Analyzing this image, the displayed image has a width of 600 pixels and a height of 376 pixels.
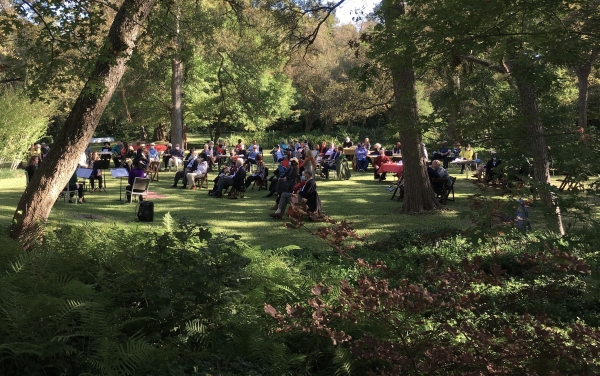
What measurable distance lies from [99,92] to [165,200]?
9.49 metres

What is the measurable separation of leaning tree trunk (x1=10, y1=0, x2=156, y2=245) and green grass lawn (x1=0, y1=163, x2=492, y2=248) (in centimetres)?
219

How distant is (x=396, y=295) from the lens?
3787 millimetres

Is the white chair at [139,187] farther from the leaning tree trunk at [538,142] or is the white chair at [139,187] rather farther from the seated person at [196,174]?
the leaning tree trunk at [538,142]

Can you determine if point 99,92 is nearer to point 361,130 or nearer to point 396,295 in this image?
point 396,295

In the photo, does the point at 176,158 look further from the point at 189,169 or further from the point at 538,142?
the point at 538,142

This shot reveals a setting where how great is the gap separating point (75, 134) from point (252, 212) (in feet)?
24.2

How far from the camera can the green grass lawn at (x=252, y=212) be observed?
11812 mm

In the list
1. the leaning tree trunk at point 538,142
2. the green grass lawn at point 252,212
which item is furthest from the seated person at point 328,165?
the leaning tree trunk at point 538,142

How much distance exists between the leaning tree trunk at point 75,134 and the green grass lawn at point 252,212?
86.3 inches

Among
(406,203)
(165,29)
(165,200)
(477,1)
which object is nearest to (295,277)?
(477,1)

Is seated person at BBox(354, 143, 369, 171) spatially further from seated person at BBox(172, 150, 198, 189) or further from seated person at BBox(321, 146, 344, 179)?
seated person at BBox(172, 150, 198, 189)

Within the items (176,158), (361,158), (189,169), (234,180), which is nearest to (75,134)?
(234,180)

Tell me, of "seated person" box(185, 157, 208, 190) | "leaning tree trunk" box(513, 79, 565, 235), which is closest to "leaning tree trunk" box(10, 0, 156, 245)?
"leaning tree trunk" box(513, 79, 565, 235)

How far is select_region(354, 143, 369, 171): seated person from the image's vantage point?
1056 inches
